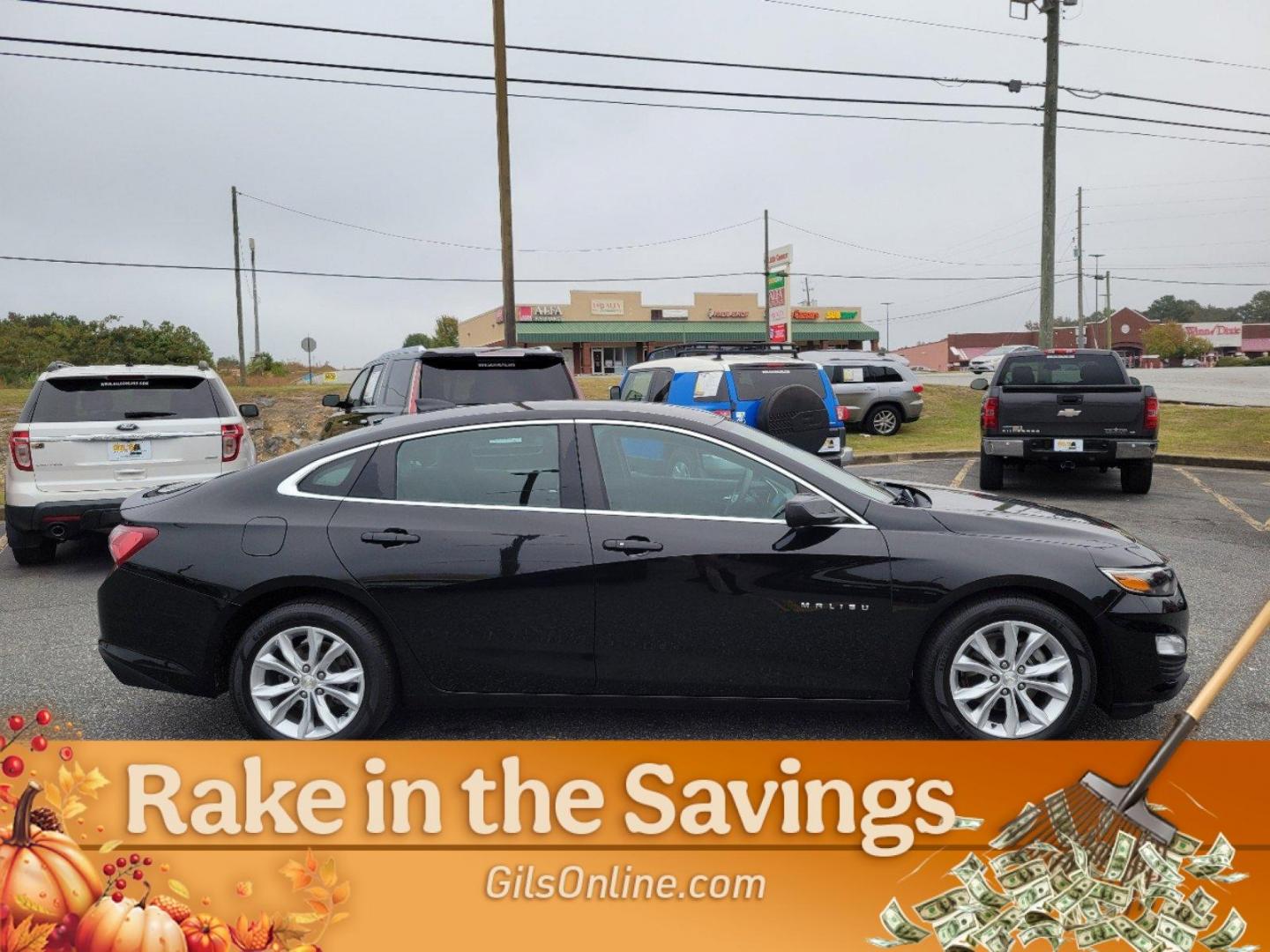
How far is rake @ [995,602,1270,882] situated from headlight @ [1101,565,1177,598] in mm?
924

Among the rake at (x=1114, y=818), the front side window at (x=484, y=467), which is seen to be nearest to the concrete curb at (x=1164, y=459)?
the front side window at (x=484, y=467)

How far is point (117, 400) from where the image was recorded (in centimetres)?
787

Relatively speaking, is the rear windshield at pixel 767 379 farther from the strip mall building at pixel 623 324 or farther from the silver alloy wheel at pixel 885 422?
the strip mall building at pixel 623 324

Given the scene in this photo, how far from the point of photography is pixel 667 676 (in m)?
3.81

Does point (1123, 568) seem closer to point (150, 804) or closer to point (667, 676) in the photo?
point (667, 676)

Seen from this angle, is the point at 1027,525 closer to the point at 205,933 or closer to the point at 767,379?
the point at 205,933

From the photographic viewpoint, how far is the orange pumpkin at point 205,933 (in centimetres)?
249

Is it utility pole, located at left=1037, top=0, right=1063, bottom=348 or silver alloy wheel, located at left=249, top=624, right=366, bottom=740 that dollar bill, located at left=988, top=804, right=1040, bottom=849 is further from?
utility pole, located at left=1037, top=0, right=1063, bottom=348

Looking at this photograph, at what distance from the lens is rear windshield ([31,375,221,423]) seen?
25.3 feet

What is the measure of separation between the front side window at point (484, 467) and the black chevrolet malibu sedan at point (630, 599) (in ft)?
0.04

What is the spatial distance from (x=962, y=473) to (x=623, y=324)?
1812 inches

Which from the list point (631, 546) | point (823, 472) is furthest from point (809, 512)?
point (631, 546)

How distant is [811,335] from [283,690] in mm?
62411

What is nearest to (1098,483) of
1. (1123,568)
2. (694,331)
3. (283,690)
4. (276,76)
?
(1123,568)
